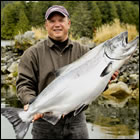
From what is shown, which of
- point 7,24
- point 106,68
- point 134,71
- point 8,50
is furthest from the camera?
point 7,24

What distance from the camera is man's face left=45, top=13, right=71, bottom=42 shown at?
11.1 feet

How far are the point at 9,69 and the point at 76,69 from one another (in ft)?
55.4

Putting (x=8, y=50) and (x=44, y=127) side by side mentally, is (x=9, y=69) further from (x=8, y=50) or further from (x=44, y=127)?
(x=44, y=127)

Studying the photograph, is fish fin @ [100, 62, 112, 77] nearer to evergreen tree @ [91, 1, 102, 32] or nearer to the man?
the man

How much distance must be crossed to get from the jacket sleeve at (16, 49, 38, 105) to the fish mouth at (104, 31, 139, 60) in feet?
2.78

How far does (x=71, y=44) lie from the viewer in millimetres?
3512

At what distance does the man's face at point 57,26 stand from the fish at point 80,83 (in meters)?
0.53

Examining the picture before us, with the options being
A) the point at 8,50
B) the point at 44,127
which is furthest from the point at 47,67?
the point at 8,50

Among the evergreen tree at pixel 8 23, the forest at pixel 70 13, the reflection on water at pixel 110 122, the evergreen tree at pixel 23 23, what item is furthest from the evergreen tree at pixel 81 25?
the evergreen tree at pixel 8 23

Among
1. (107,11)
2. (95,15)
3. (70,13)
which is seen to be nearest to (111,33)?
(70,13)

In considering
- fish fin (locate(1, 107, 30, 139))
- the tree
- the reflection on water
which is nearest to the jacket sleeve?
fish fin (locate(1, 107, 30, 139))

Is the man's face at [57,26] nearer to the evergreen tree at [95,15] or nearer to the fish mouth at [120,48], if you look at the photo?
the fish mouth at [120,48]

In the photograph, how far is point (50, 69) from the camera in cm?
337

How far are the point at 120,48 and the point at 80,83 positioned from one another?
0.47m
